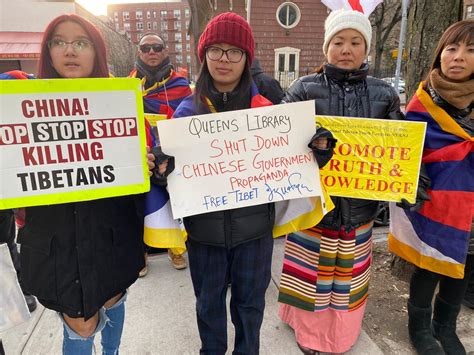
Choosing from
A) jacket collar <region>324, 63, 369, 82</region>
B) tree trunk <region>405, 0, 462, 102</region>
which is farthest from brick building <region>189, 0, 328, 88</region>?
jacket collar <region>324, 63, 369, 82</region>

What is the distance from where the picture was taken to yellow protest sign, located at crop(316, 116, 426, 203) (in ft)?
6.30

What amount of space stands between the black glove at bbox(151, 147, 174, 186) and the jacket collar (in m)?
1.03

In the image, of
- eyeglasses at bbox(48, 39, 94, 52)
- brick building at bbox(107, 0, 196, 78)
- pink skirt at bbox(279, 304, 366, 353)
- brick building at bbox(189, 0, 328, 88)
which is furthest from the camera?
brick building at bbox(107, 0, 196, 78)

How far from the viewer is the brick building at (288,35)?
17891mm

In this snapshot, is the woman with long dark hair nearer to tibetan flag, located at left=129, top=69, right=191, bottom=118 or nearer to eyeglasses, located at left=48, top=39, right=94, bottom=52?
eyeglasses, located at left=48, top=39, right=94, bottom=52

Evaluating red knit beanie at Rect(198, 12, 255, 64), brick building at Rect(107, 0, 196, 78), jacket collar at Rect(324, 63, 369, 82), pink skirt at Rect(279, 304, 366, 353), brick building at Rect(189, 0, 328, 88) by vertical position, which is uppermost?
brick building at Rect(107, 0, 196, 78)

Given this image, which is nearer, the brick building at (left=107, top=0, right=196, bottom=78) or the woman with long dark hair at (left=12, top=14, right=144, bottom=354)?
the woman with long dark hair at (left=12, top=14, right=144, bottom=354)

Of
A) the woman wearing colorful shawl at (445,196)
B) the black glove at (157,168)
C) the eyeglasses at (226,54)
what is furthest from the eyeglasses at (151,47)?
the woman wearing colorful shawl at (445,196)

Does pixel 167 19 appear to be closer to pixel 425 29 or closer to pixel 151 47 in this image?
pixel 151 47

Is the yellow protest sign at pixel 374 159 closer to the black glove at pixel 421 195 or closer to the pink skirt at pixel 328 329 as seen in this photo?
the black glove at pixel 421 195

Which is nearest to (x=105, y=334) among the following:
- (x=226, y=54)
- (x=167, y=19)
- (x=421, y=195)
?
(x=226, y=54)

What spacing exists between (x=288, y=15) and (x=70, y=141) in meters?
19.1

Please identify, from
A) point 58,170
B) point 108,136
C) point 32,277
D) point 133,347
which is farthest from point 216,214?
point 133,347

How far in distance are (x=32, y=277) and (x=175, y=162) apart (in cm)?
79
